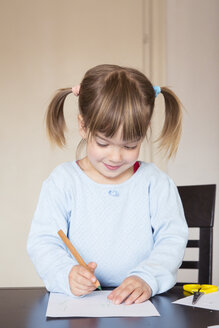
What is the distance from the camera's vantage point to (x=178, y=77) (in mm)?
2889

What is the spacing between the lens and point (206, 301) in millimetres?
925

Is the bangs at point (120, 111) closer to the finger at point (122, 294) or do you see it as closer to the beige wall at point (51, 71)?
the finger at point (122, 294)

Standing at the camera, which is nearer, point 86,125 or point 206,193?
point 86,125

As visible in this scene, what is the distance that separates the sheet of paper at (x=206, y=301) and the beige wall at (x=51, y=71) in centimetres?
191

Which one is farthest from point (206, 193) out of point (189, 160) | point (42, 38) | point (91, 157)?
point (42, 38)

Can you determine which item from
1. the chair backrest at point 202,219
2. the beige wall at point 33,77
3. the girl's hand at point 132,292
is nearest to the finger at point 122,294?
the girl's hand at point 132,292

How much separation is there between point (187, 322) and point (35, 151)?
2.12 m

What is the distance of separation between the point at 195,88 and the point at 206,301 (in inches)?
82.5

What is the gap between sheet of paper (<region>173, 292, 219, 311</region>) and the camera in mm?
880

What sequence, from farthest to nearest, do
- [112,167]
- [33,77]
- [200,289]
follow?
1. [33,77]
2. [112,167]
3. [200,289]

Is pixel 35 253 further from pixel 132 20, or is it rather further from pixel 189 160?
pixel 132 20

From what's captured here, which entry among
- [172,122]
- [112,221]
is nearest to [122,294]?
[112,221]

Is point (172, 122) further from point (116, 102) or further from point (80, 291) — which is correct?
point (80, 291)

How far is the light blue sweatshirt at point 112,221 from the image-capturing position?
3.65 ft
